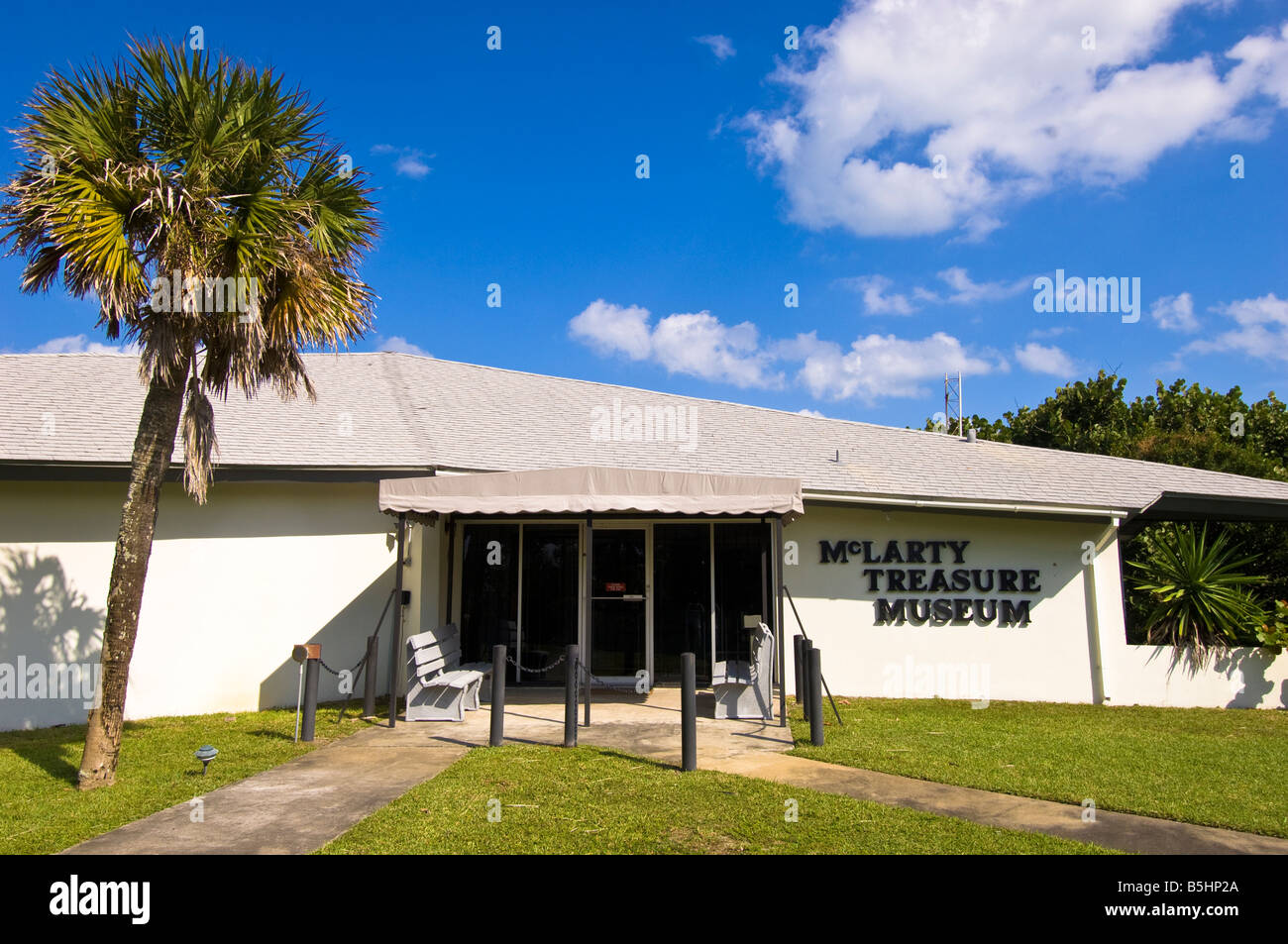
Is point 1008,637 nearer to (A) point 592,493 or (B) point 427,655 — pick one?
(A) point 592,493

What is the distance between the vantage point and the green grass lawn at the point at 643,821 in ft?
18.0

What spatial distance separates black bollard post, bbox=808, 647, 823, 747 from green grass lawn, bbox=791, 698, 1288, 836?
0.47 feet

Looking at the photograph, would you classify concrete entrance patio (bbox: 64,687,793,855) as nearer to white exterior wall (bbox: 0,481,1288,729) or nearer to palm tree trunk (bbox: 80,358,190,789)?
palm tree trunk (bbox: 80,358,190,789)

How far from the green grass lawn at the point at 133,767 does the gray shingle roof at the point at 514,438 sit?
3.34 meters

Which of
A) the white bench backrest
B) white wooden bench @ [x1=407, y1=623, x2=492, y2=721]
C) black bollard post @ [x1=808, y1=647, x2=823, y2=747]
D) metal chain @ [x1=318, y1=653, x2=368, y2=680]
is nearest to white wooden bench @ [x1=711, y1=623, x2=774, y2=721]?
black bollard post @ [x1=808, y1=647, x2=823, y2=747]

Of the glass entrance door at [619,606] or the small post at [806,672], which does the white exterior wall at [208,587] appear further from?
the small post at [806,672]

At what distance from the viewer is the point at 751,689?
10023 mm

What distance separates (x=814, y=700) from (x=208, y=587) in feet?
26.4

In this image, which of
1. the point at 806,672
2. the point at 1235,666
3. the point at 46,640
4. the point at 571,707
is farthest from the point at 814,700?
the point at 46,640

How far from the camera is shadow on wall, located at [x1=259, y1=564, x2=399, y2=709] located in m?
11.4

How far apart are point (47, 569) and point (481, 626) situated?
18.6ft

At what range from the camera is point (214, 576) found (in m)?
11.2
